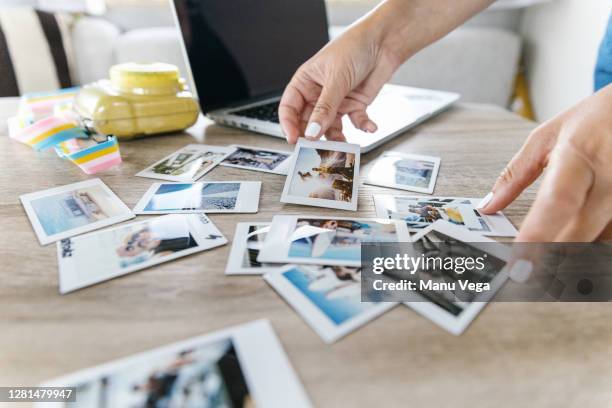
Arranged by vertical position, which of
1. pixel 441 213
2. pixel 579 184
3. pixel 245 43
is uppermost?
pixel 245 43

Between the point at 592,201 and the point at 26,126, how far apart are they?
1036 millimetres

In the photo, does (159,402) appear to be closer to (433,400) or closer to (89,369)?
(89,369)

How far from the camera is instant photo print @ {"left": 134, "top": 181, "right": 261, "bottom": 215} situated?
0.66 metres

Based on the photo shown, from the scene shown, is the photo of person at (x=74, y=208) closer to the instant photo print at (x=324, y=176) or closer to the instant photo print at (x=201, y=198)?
the instant photo print at (x=201, y=198)

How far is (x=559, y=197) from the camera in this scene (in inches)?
18.9

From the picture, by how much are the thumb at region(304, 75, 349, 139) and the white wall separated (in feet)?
4.17

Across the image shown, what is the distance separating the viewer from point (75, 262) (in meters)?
0.53

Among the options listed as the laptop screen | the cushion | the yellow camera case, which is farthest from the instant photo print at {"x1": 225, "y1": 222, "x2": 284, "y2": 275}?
the cushion

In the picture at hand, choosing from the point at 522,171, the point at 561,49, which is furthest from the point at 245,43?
the point at 561,49

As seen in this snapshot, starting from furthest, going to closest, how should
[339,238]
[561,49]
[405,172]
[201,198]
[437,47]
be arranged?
[437,47] < [561,49] < [405,172] < [201,198] < [339,238]

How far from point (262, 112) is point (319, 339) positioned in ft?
2.43

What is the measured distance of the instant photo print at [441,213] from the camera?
2.03 feet

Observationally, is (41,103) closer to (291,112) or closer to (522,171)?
(291,112)

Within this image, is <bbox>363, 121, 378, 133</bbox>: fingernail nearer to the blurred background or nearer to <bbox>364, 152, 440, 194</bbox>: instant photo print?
<bbox>364, 152, 440, 194</bbox>: instant photo print
